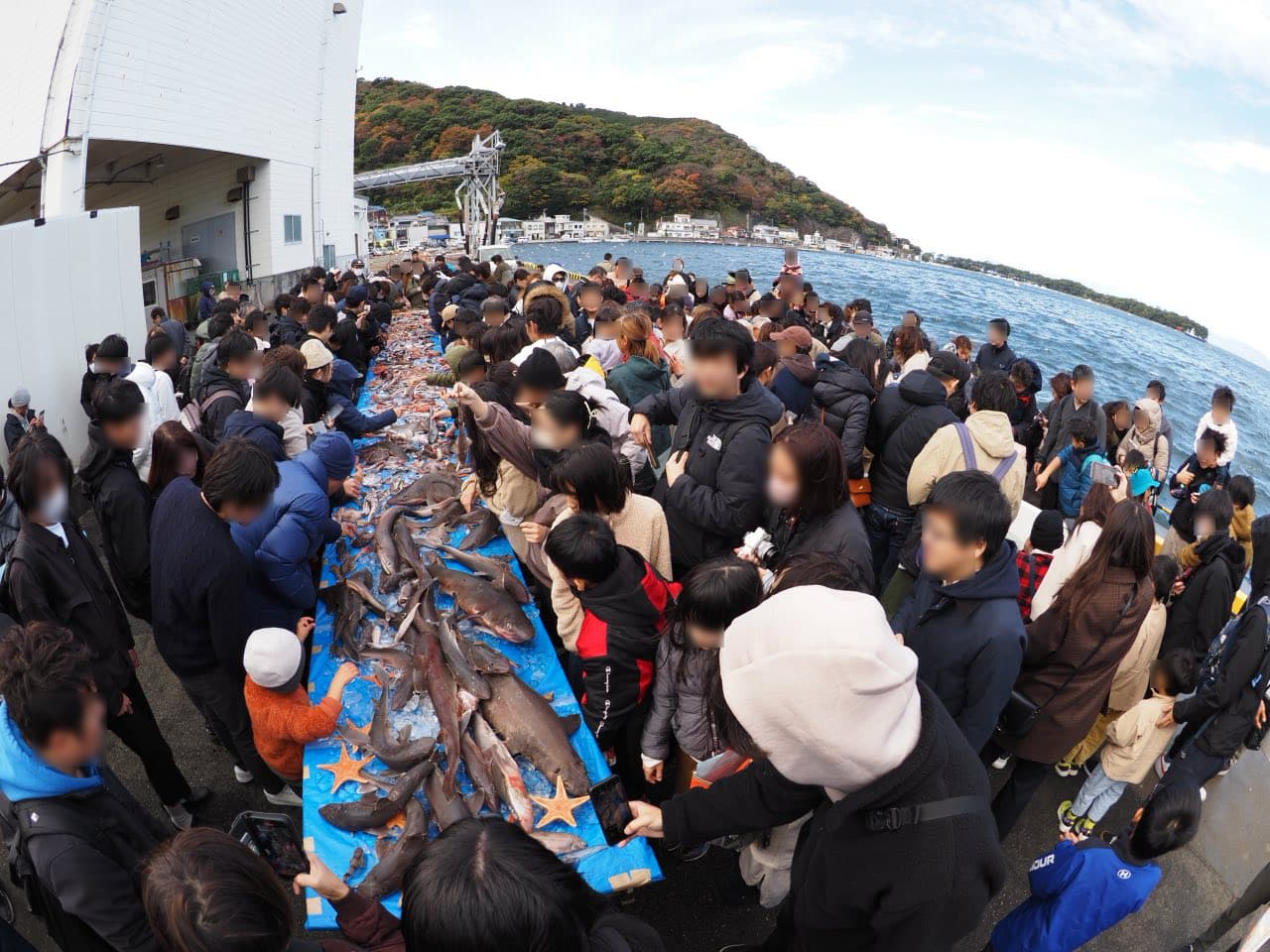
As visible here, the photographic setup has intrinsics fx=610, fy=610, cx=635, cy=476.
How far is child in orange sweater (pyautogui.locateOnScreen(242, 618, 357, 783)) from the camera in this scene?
9.05ft

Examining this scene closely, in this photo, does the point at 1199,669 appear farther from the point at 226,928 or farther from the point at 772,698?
the point at 226,928

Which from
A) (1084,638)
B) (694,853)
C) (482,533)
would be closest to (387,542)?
(482,533)

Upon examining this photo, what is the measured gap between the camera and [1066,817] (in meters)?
3.57

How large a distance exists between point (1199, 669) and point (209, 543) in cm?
511

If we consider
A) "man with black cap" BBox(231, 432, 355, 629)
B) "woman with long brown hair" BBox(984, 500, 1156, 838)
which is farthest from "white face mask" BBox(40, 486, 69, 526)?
"woman with long brown hair" BBox(984, 500, 1156, 838)

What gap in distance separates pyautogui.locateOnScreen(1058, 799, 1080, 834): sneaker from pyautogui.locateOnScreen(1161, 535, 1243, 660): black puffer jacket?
1.12 metres

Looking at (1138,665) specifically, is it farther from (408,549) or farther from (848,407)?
(408,549)

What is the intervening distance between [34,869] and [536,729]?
1744 mm

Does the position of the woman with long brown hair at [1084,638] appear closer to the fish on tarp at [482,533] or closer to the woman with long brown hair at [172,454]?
the fish on tarp at [482,533]

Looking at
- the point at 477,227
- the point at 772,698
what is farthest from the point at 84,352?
the point at 477,227

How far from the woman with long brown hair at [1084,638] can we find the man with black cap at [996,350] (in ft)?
20.2

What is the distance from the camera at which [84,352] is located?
7.20 meters

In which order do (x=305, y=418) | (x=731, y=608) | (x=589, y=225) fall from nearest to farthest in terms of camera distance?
(x=731, y=608)
(x=305, y=418)
(x=589, y=225)

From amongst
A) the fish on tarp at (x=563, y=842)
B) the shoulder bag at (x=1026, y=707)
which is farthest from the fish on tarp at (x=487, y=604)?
the shoulder bag at (x=1026, y=707)
